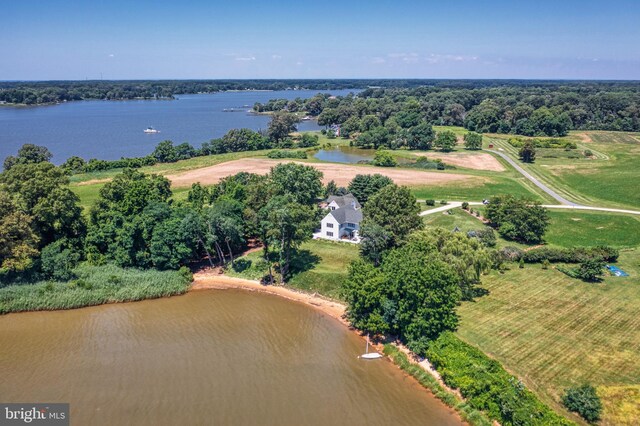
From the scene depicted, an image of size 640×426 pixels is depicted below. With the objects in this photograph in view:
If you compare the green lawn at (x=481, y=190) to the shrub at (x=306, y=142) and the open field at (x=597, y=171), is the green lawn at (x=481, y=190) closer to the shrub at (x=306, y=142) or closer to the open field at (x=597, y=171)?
the open field at (x=597, y=171)

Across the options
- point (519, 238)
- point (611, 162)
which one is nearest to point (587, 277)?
point (519, 238)

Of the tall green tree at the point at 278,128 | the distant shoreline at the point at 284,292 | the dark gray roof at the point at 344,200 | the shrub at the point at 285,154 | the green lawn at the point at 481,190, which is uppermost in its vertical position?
the tall green tree at the point at 278,128

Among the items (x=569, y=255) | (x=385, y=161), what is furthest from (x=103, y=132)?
(x=569, y=255)

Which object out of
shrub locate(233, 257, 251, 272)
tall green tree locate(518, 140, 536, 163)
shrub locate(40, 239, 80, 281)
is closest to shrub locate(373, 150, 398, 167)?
tall green tree locate(518, 140, 536, 163)

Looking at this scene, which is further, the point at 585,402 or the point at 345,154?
the point at 345,154

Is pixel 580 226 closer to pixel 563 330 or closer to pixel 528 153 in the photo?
pixel 563 330

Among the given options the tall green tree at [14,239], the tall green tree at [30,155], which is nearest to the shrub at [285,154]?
the tall green tree at [30,155]

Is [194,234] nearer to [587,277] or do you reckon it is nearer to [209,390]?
[209,390]
